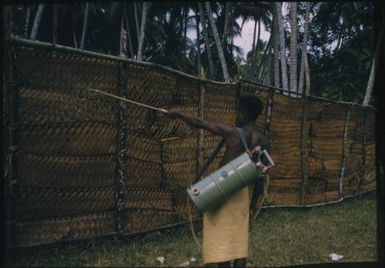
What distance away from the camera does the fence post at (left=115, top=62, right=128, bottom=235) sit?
4.77 meters

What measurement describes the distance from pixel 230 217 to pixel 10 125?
192cm

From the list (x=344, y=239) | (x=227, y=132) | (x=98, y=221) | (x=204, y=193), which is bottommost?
(x=344, y=239)

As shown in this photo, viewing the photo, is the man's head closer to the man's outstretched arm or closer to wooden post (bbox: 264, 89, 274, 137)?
the man's outstretched arm

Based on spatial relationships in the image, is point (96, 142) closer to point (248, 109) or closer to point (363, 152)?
point (248, 109)

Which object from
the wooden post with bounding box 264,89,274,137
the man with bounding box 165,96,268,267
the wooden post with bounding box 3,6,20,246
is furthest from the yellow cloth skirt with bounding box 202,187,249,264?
the wooden post with bounding box 264,89,274,137

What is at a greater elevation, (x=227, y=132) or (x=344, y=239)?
(x=227, y=132)

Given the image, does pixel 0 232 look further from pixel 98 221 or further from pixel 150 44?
pixel 150 44

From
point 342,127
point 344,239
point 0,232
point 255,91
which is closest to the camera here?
point 0,232

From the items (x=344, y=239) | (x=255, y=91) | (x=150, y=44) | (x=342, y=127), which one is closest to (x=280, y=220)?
(x=344, y=239)

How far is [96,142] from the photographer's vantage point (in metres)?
4.59

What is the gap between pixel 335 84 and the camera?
1155cm

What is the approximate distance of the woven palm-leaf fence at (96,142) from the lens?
407 cm

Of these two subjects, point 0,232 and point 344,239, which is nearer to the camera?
point 0,232

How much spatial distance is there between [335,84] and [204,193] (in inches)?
335
